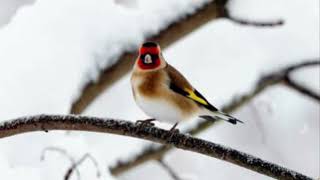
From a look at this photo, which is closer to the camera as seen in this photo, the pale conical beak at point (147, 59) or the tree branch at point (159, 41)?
the pale conical beak at point (147, 59)

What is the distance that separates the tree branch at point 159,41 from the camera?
66.4 inches

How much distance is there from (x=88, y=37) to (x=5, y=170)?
0.50 metres

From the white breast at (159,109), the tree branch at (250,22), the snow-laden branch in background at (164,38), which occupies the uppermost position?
the snow-laden branch in background at (164,38)

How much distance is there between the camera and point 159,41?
5.77 feet

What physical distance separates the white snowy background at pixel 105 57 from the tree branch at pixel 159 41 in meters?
0.02

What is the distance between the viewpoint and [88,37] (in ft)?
5.69

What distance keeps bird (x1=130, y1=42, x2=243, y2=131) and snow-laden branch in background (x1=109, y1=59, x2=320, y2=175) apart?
617 mm

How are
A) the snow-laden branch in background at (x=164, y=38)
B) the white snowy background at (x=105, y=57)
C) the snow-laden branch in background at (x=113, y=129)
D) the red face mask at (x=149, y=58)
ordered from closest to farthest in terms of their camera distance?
the snow-laden branch in background at (x=113, y=129) < the red face mask at (x=149, y=58) < the white snowy background at (x=105, y=57) < the snow-laden branch in background at (x=164, y=38)

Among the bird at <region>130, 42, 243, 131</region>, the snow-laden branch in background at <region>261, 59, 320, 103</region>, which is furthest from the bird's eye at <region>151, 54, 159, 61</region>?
the snow-laden branch in background at <region>261, 59, 320, 103</region>

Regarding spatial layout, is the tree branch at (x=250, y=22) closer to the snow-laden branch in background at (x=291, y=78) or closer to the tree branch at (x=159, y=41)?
the tree branch at (x=159, y=41)

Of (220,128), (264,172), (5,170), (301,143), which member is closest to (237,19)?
(5,170)

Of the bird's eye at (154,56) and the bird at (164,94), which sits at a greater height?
the bird's eye at (154,56)

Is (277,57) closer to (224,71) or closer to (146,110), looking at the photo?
(224,71)

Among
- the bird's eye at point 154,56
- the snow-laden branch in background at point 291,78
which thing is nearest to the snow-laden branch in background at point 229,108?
the snow-laden branch in background at point 291,78
